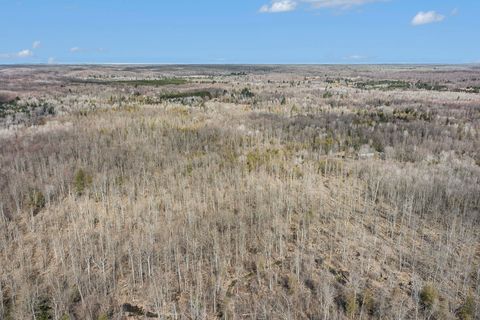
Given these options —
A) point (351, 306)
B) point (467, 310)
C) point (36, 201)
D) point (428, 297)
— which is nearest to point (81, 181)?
point (36, 201)

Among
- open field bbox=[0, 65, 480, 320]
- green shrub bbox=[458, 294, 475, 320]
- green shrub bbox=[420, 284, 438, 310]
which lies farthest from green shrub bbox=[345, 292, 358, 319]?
green shrub bbox=[458, 294, 475, 320]

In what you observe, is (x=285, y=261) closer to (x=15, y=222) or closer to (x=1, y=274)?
(x=1, y=274)

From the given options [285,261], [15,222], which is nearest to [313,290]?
[285,261]

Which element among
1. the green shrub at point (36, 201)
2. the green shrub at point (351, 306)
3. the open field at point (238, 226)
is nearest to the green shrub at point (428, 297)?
the open field at point (238, 226)

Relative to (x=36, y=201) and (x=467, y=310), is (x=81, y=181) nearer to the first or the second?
(x=36, y=201)

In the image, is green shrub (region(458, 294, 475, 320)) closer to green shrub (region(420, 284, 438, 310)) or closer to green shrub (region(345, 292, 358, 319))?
green shrub (region(420, 284, 438, 310))

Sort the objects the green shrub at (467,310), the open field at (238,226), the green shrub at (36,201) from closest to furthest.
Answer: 1. the green shrub at (467,310)
2. the open field at (238,226)
3. the green shrub at (36,201)

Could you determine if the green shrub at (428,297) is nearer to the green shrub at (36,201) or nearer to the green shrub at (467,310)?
the green shrub at (467,310)

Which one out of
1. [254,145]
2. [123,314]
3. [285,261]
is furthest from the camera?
[254,145]
